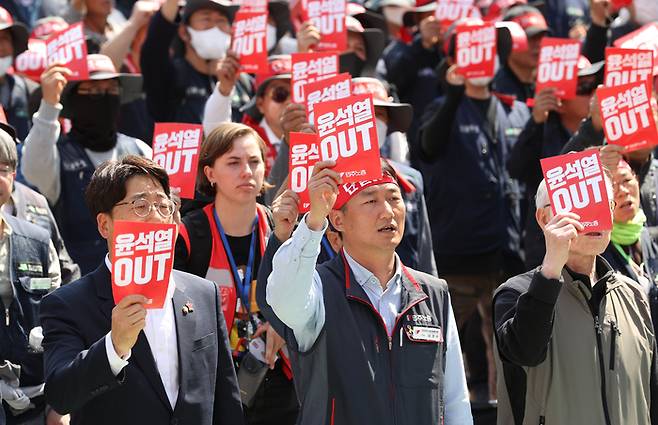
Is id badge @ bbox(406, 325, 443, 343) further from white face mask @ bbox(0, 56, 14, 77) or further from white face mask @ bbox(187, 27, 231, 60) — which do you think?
white face mask @ bbox(0, 56, 14, 77)

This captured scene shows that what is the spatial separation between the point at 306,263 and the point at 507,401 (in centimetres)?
128

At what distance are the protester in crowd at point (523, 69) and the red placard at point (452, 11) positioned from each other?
53 centimetres

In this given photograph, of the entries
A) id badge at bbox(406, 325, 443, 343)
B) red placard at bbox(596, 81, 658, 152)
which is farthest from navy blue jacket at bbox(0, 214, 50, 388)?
red placard at bbox(596, 81, 658, 152)

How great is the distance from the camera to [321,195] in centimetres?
453

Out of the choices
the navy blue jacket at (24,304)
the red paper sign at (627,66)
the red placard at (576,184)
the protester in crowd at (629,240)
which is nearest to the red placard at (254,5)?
the red paper sign at (627,66)

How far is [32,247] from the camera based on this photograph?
18.9 feet

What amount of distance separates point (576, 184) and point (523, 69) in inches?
219

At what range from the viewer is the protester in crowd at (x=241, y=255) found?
238 inches

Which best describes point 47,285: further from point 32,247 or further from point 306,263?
point 306,263

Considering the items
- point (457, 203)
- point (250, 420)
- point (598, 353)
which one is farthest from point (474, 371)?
point (598, 353)

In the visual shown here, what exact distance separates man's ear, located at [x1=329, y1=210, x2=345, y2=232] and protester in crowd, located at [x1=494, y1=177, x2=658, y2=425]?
2.56 feet

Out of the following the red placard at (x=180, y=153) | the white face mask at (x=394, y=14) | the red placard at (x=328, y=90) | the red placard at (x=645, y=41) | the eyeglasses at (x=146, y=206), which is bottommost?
the eyeglasses at (x=146, y=206)

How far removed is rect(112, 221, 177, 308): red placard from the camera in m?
4.29

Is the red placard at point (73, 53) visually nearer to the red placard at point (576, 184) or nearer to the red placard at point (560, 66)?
the red placard at point (560, 66)
